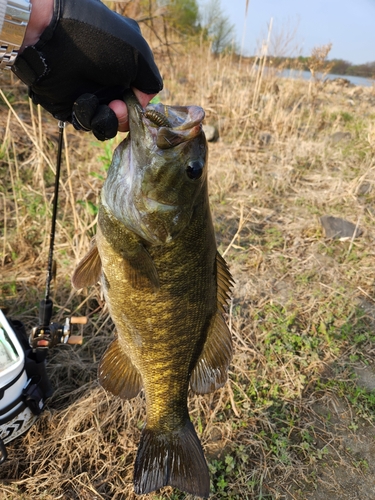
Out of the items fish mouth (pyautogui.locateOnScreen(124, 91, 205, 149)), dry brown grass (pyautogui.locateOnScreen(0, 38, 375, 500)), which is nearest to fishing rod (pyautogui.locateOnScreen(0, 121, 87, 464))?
dry brown grass (pyautogui.locateOnScreen(0, 38, 375, 500))

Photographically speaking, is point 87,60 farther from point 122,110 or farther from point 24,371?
point 24,371

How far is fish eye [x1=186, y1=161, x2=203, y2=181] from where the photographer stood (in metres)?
1.26

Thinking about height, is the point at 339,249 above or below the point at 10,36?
below

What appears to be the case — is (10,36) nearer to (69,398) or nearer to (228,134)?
(69,398)

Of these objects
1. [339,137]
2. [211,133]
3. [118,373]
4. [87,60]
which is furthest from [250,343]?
[339,137]

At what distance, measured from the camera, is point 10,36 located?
3.80ft

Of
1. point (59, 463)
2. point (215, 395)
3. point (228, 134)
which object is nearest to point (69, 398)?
point (59, 463)

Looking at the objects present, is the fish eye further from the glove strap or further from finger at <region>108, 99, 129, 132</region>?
the glove strap

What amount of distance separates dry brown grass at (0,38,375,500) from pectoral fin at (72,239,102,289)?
4.09ft

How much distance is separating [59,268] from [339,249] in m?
2.97

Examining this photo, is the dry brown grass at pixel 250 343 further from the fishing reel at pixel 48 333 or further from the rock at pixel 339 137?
the rock at pixel 339 137

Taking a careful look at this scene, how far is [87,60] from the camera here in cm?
120

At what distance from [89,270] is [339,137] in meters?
6.96

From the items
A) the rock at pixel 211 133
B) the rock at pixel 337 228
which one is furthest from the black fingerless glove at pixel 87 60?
the rock at pixel 211 133
